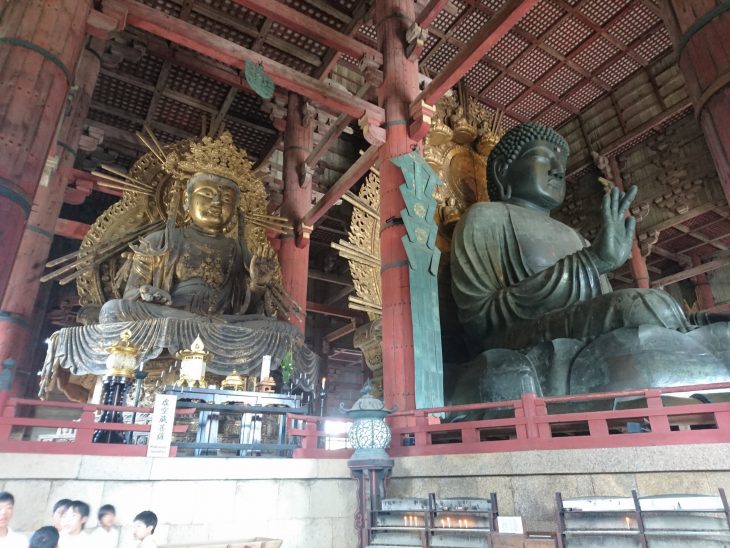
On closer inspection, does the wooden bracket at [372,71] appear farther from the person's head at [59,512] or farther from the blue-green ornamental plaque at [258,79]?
the person's head at [59,512]

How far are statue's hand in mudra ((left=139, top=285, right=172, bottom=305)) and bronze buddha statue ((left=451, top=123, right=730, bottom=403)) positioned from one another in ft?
9.71

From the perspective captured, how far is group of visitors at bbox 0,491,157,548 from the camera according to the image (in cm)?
193

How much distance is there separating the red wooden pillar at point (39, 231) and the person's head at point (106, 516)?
10.1 ft

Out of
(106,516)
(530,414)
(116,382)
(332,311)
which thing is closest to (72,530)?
(106,516)

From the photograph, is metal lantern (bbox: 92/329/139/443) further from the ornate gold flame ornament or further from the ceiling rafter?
the ceiling rafter

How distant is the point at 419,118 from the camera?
4691mm

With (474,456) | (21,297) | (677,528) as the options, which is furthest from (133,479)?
(21,297)

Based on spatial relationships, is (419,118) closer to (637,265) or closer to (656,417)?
(656,417)

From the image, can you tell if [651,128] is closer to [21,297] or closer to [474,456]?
[474,456]

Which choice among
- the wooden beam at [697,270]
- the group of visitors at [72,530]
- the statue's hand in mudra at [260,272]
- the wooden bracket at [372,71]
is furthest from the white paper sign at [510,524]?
the wooden beam at [697,270]

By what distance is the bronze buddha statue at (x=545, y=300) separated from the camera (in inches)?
126

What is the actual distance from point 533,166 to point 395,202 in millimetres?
1972

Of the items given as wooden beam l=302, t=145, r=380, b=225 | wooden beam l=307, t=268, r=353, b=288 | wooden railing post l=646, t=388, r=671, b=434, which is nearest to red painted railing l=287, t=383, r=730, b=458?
wooden railing post l=646, t=388, r=671, b=434

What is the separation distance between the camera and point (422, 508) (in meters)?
2.49
